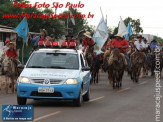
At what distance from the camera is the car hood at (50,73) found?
15.0 meters

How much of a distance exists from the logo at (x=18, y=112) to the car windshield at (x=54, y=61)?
4.85 metres

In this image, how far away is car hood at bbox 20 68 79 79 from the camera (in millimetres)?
15016

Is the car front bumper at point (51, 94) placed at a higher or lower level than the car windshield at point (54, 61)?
lower

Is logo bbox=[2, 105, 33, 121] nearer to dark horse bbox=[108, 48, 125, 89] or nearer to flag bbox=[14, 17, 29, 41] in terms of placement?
dark horse bbox=[108, 48, 125, 89]

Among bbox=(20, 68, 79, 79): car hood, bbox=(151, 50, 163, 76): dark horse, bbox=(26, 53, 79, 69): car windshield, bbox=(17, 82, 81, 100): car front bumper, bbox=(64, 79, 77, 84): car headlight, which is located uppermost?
bbox=(26, 53, 79, 69): car windshield

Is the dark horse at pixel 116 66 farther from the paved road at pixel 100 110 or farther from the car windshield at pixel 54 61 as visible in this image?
the car windshield at pixel 54 61

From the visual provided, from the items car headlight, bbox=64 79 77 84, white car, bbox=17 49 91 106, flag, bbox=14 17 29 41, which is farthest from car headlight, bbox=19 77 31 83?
flag, bbox=14 17 29 41

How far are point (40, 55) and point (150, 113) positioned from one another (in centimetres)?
417

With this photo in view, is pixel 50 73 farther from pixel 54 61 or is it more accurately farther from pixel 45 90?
pixel 54 61

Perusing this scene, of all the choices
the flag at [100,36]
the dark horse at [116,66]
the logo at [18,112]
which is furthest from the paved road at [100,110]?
the flag at [100,36]

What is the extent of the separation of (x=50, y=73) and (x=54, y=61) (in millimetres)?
1179

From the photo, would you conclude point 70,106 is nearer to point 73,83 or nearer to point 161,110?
point 73,83

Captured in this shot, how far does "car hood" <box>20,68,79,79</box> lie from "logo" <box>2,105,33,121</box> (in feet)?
12.2

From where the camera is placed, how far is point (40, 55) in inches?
657
